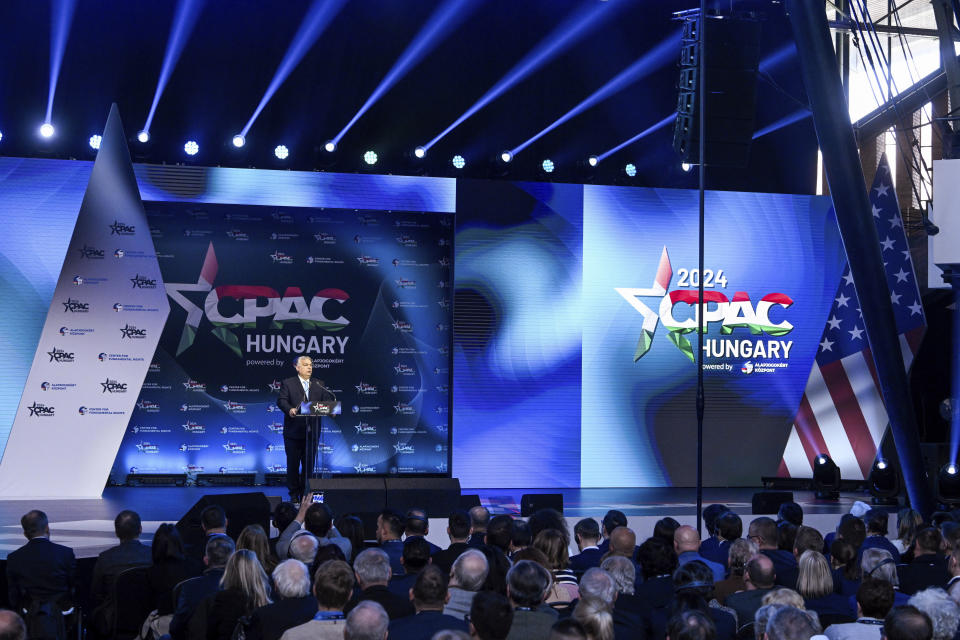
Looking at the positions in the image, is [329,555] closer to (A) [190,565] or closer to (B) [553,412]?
(A) [190,565]

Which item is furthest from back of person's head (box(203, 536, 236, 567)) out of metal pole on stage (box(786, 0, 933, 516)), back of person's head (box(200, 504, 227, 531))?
metal pole on stage (box(786, 0, 933, 516))

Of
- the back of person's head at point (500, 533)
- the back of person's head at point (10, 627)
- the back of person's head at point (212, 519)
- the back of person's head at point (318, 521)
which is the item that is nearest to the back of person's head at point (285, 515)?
the back of person's head at point (318, 521)

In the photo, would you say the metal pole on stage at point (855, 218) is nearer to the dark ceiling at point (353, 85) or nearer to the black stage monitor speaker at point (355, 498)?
the black stage monitor speaker at point (355, 498)

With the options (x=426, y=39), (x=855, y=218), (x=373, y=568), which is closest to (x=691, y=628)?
(x=373, y=568)

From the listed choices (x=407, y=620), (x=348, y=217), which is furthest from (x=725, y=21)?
(x=407, y=620)

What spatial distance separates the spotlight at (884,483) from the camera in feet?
40.9

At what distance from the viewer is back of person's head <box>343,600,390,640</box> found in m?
3.56

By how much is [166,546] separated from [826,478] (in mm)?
9604

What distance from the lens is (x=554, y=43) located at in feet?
45.4

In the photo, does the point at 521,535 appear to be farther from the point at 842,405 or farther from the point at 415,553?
Answer: the point at 842,405

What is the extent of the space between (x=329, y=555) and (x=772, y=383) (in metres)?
10.1

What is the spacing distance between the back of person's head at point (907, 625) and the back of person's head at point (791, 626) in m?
0.25

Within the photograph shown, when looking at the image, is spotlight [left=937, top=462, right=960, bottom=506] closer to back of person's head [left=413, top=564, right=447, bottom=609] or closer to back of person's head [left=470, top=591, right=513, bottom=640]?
back of person's head [left=413, top=564, right=447, bottom=609]

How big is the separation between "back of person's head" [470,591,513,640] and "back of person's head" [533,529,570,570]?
156 cm
